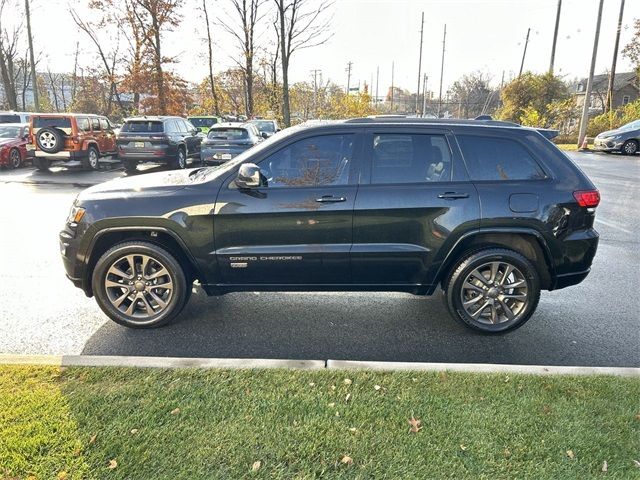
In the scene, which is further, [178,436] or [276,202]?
[276,202]

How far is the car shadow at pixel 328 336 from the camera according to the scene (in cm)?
365

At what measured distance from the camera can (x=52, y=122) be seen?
14.0 meters

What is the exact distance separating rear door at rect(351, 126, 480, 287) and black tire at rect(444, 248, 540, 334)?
10.8 inches

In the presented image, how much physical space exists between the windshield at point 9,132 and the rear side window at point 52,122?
2.49m

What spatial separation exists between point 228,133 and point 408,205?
10.7m

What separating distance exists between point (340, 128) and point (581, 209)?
2.17 metres

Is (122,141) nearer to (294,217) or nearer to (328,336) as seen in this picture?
(294,217)

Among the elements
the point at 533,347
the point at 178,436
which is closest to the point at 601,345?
the point at 533,347

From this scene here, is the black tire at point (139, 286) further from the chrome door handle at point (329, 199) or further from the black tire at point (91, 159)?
the black tire at point (91, 159)

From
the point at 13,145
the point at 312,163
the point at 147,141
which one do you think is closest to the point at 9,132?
the point at 13,145

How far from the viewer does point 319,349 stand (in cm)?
372

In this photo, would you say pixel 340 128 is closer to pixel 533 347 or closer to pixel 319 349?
pixel 319 349

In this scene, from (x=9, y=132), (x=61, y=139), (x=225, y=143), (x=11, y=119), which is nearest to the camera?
(x=225, y=143)

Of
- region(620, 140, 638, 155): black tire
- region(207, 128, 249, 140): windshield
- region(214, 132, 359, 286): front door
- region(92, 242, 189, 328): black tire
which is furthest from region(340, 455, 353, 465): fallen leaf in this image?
region(620, 140, 638, 155): black tire
